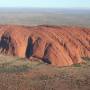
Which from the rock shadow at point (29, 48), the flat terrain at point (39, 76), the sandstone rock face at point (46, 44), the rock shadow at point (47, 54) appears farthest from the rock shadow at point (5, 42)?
the rock shadow at point (47, 54)

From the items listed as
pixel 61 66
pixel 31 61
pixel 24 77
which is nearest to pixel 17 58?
pixel 31 61

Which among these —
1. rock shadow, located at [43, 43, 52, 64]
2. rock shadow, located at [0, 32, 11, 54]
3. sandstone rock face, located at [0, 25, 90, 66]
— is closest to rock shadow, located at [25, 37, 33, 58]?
sandstone rock face, located at [0, 25, 90, 66]

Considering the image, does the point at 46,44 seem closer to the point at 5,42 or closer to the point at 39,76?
the point at 5,42

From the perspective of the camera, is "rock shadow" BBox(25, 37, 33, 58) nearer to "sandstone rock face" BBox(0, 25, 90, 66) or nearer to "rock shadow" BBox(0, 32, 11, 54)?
"sandstone rock face" BBox(0, 25, 90, 66)

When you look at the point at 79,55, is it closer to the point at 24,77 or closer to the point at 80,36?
the point at 80,36

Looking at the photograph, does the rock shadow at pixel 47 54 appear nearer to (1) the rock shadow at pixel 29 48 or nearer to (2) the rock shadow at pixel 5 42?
(1) the rock shadow at pixel 29 48

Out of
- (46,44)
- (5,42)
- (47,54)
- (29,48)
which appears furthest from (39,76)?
(5,42)
